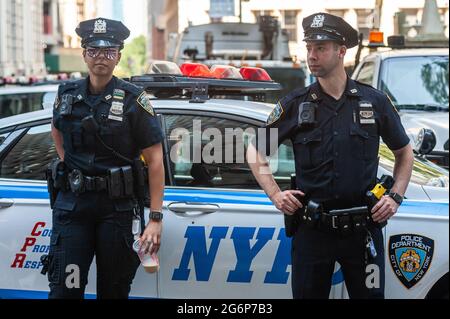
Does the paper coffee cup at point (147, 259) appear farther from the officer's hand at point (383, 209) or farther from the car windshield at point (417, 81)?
the car windshield at point (417, 81)

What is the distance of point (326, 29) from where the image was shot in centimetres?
352

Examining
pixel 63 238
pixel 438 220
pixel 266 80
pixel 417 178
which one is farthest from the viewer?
pixel 266 80

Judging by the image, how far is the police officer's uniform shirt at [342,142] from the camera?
3.47m

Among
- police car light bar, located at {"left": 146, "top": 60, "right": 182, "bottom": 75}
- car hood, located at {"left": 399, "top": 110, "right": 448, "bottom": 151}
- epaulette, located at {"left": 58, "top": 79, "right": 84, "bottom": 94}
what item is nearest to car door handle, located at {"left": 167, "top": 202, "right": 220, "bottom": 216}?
epaulette, located at {"left": 58, "top": 79, "right": 84, "bottom": 94}

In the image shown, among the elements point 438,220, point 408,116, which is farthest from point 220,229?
point 408,116

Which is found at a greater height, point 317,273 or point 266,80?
point 266,80

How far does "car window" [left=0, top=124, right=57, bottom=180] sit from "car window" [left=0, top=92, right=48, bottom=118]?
18.1 feet

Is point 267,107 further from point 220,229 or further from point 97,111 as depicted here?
point 97,111

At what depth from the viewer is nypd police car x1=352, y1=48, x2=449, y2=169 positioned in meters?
7.63

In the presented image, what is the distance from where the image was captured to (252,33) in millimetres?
13219

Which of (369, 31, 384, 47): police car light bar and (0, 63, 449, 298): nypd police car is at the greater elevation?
(369, 31, 384, 47): police car light bar

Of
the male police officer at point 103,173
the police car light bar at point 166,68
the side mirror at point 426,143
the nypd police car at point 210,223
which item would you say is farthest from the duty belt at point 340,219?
the police car light bar at point 166,68

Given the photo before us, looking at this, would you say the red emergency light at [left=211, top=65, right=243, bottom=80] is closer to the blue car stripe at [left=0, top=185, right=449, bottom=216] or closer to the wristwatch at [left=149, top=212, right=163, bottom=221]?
the blue car stripe at [left=0, top=185, right=449, bottom=216]

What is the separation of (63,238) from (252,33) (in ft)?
32.4
